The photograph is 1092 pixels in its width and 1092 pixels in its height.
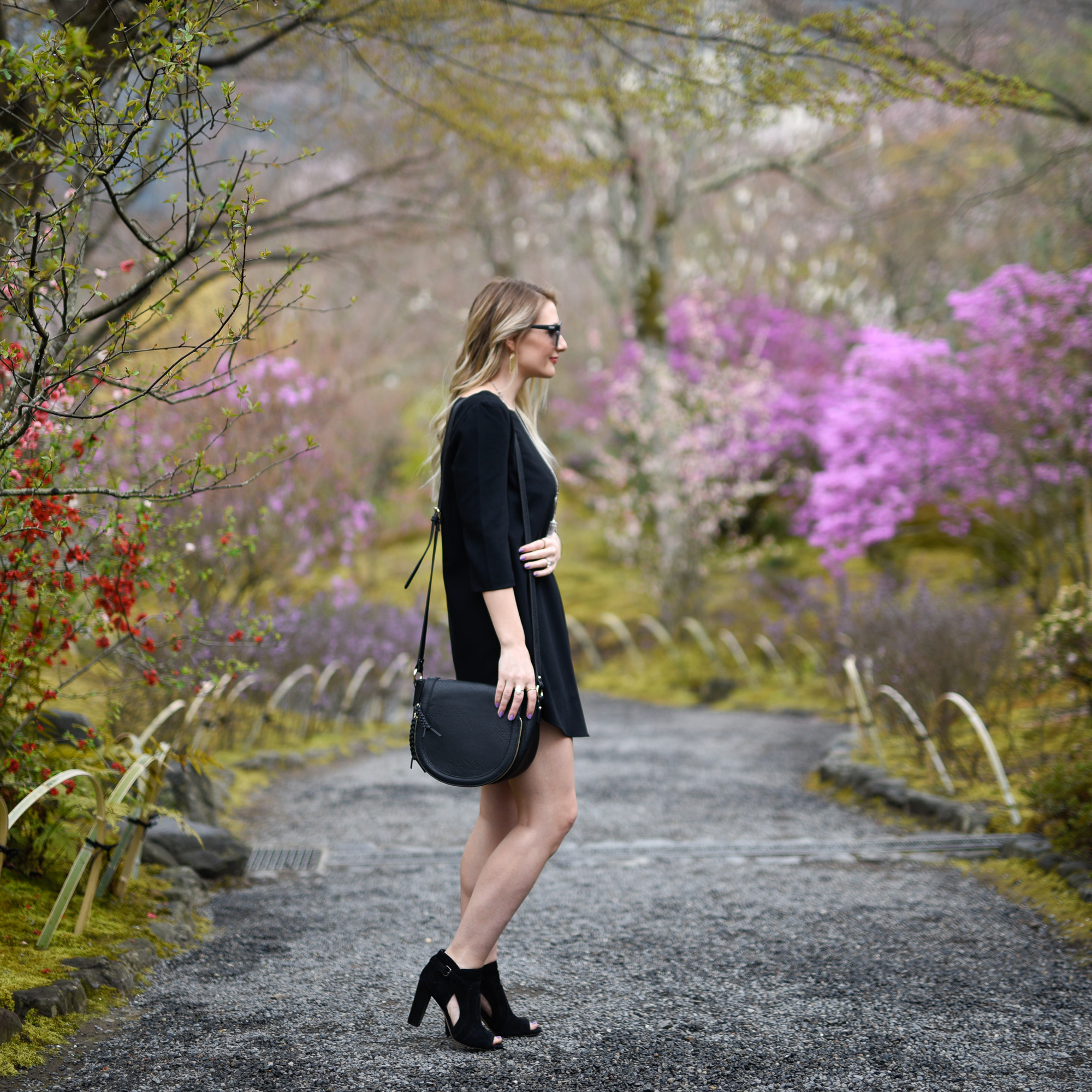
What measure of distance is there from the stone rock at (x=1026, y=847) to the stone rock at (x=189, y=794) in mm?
3350

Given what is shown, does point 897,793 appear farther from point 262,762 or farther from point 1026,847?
point 262,762

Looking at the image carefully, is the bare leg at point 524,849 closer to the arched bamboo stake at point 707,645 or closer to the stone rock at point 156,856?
the stone rock at point 156,856

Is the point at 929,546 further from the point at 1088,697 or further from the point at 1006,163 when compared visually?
the point at 1088,697

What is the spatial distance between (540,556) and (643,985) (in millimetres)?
1355

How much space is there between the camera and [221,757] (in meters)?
6.31

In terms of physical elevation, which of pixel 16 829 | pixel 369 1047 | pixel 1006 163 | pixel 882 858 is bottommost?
pixel 882 858

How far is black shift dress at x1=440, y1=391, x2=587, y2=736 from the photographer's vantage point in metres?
2.34

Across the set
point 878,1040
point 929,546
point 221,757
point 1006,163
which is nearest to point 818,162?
point 1006,163

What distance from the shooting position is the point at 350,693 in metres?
7.83

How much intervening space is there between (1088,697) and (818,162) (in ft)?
33.6

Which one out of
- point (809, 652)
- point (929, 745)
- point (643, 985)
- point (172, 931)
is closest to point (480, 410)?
point (643, 985)

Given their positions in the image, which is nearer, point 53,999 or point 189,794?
point 53,999

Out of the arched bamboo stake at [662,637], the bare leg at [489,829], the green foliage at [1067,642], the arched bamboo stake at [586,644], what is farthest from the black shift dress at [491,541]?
the arched bamboo stake at [586,644]

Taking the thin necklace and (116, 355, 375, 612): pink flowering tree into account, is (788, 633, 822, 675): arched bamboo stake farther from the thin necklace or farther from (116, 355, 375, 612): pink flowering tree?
the thin necklace
